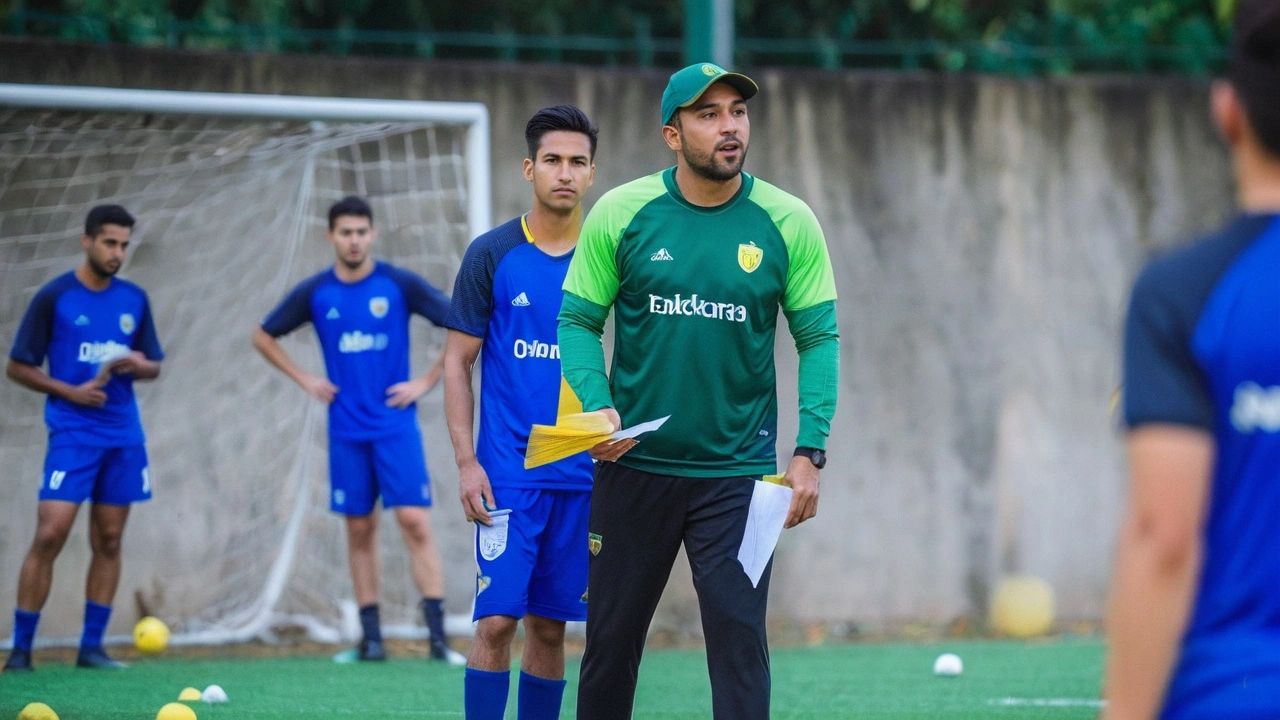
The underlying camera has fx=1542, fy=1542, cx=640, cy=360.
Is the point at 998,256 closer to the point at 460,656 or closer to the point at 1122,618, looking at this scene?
the point at 460,656

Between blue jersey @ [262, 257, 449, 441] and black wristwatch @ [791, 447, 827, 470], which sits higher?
blue jersey @ [262, 257, 449, 441]

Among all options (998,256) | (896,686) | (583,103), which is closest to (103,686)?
(896,686)

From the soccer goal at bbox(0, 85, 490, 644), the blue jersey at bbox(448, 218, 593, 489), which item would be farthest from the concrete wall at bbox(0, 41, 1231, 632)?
the blue jersey at bbox(448, 218, 593, 489)

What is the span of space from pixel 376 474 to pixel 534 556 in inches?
140

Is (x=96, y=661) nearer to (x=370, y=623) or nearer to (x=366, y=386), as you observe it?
(x=370, y=623)

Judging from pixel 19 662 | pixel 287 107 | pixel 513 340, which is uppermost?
pixel 287 107

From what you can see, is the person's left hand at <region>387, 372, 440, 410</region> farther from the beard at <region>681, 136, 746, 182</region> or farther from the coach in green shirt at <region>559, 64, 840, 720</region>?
the beard at <region>681, 136, 746, 182</region>

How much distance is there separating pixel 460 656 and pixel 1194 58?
6.48 meters

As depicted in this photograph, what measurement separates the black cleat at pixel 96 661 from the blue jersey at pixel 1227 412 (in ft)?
22.6

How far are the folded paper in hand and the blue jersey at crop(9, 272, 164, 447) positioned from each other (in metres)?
4.12

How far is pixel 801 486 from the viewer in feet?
14.4

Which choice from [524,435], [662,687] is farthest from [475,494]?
[662,687]

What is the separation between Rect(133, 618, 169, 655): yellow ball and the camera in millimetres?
8195

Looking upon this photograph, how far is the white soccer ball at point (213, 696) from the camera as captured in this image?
664cm
